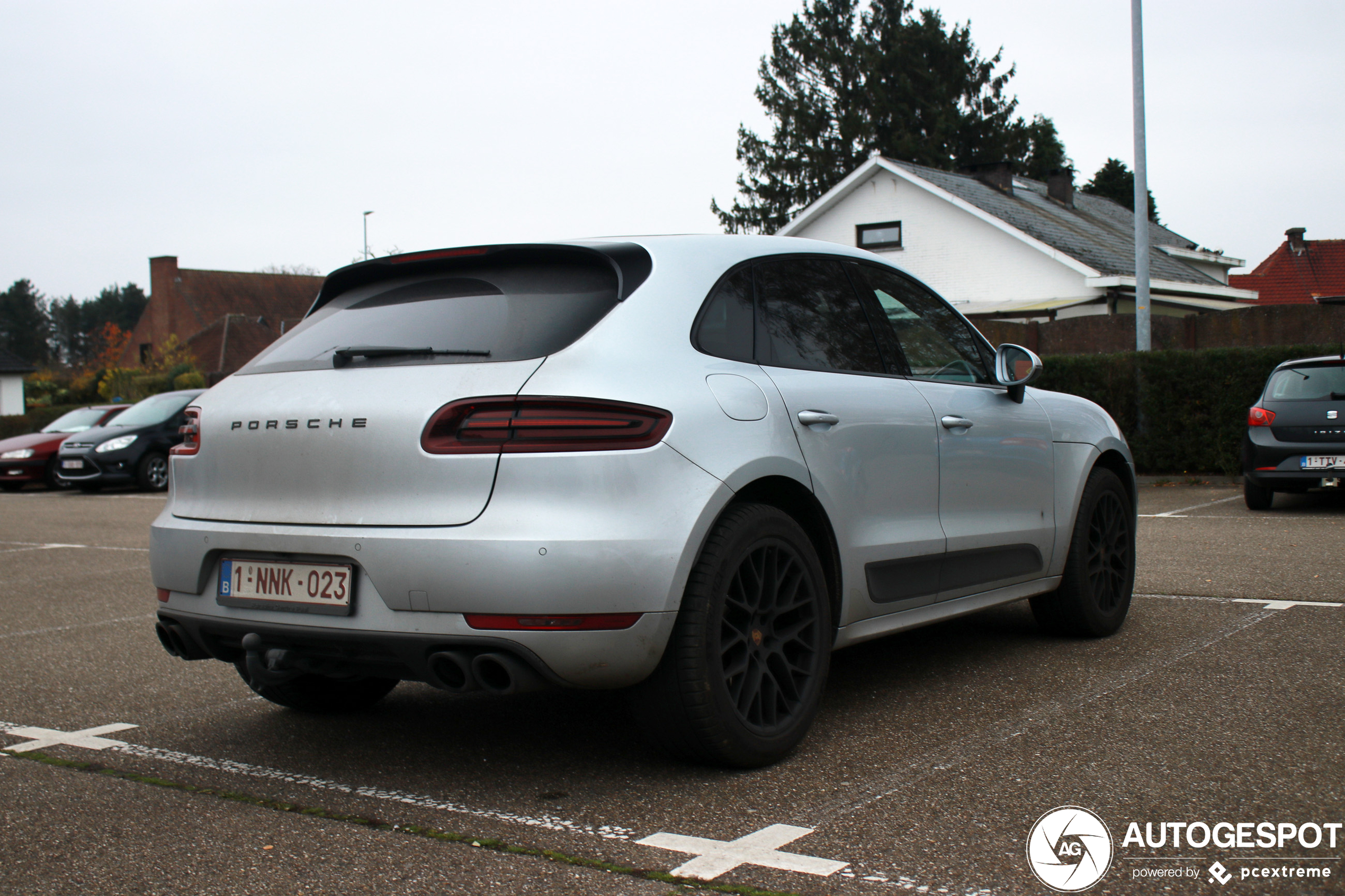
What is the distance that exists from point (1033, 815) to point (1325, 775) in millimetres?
924

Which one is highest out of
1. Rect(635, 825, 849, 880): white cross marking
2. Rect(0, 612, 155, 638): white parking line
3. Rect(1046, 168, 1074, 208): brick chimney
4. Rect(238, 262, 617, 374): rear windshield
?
Rect(1046, 168, 1074, 208): brick chimney

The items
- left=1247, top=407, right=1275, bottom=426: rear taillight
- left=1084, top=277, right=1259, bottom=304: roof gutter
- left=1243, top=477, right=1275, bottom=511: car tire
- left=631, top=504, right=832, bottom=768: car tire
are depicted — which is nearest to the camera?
left=631, top=504, right=832, bottom=768: car tire

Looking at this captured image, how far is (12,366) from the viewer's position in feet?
201

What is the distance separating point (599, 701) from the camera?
15.0ft

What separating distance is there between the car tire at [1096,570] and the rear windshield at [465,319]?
111 inches

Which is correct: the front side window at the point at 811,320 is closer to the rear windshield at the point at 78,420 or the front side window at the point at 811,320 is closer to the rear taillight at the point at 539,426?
the rear taillight at the point at 539,426

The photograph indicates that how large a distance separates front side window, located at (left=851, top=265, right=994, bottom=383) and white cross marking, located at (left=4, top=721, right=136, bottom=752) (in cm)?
308

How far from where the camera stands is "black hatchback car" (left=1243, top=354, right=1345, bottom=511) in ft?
36.8

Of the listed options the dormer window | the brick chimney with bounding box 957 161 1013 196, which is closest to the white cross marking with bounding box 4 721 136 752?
the dormer window

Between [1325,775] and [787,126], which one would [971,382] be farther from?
[787,126]

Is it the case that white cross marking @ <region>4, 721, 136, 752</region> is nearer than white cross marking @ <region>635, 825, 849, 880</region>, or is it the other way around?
white cross marking @ <region>635, 825, 849, 880</region>

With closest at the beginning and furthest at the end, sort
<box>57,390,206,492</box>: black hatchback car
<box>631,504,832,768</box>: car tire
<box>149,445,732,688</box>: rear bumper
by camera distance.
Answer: <box>149,445,732,688</box>: rear bumper, <box>631,504,832,768</box>: car tire, <box>57,390,206,492</box>: black hatchback car

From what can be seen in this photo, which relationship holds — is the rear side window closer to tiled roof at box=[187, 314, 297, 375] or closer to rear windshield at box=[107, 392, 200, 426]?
rear windshield at box=[107, 392, 200, 426]

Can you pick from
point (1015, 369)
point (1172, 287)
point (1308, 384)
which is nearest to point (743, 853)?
point (1015, 369)
